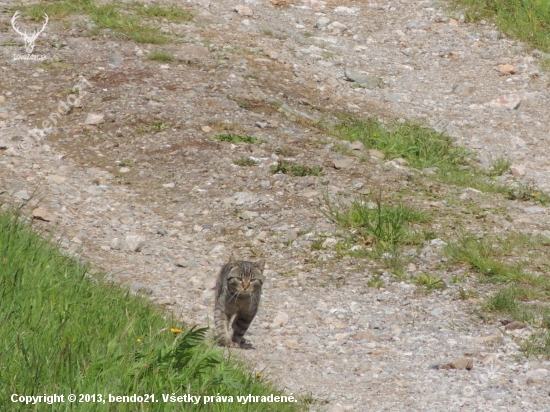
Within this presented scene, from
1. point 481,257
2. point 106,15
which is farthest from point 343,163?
point 106,15

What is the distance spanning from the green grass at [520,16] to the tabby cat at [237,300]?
1144cm

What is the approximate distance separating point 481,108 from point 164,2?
6898 mm

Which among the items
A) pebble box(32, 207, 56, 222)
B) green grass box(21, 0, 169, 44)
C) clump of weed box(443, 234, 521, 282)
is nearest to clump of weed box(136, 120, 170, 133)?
green grass box(21, 0, 169, 44)

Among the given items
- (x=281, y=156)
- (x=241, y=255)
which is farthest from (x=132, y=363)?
(x=281, y=156)

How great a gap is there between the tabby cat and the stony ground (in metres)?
0.30

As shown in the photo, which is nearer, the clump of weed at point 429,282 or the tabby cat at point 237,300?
the tabby cat at point 237,300

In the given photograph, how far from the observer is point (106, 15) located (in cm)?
1564

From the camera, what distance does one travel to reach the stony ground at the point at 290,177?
302 inches

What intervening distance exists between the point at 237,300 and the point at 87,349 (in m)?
2.73

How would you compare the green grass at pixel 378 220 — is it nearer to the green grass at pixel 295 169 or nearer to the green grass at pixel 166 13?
the green grass at pixel 295 169

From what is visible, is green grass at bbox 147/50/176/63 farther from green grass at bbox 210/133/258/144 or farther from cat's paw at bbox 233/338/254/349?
cat's paw at bbox 233/338/254/349

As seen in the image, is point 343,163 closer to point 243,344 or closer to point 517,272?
point 517,272

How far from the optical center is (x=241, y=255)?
9.73m

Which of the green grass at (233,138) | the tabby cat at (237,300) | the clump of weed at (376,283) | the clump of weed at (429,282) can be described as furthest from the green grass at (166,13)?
the tabby cat at (237,300)
